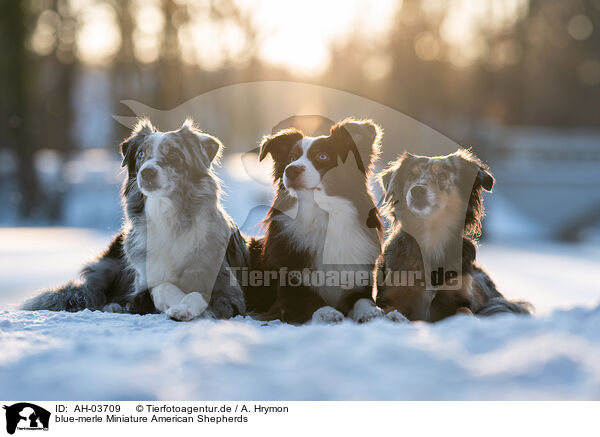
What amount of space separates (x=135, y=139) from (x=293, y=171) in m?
1.11

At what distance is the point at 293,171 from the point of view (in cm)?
354

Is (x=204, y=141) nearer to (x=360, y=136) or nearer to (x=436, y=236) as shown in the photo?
(x=360, y=136)

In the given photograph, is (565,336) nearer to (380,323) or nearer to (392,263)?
(380,323)

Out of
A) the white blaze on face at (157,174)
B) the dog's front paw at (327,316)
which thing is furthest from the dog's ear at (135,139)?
the dog's front paw at (327,316)

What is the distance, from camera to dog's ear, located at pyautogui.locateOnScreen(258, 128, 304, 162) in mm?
3902

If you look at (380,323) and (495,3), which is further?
(495,3)

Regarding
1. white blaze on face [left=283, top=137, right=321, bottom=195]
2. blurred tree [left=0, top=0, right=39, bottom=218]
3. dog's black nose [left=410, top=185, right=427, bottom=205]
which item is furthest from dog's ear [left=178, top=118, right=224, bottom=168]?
blurred tree [left=0, top=0, right=39, bottom=218]

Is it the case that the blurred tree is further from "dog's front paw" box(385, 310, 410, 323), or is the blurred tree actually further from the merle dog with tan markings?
"dog's front paw" box(385, 310, 410, 323)

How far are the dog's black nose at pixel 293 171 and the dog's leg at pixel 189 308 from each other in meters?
0.91

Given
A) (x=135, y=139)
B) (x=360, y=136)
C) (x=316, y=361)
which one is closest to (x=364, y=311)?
(x=316, y=361)

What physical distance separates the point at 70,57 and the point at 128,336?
55.9 ft

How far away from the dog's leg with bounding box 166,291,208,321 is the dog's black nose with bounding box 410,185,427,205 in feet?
4.67

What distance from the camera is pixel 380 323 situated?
3.26 metres
